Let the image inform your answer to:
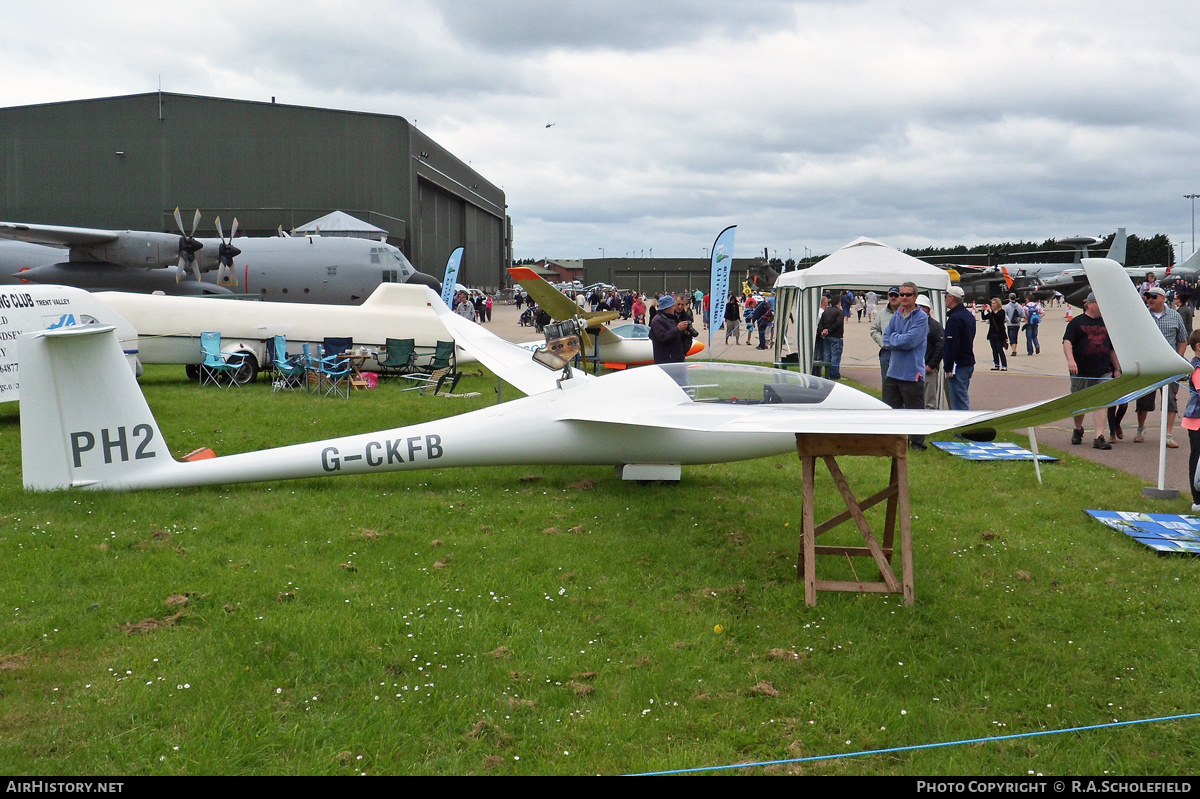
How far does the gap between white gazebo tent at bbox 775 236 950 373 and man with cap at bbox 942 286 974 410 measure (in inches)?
66.0

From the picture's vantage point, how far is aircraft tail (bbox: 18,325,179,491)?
6.35 meters

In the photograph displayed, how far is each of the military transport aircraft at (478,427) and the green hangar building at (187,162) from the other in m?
41.8

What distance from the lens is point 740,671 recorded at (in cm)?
438

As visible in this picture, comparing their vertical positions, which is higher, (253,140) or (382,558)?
(253,140)

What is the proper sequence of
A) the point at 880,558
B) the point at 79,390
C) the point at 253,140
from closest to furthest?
the point at 880,558 → the point at 79,390 → the point at 253,140

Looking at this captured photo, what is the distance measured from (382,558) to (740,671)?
3.03 metres


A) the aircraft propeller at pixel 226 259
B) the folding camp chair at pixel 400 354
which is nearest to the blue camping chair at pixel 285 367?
the folding camp chair at pixel 400 354

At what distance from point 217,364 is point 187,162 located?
118ft

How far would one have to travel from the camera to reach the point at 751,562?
6145 millimetres

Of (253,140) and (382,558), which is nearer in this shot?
(382,558)
